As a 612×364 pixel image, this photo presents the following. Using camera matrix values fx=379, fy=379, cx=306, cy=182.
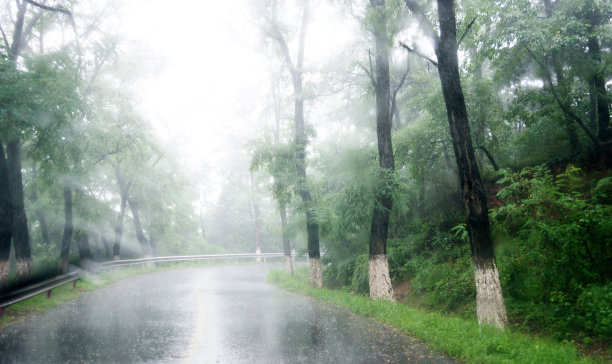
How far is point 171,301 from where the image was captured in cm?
1282

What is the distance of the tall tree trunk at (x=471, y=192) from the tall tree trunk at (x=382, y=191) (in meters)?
3.23

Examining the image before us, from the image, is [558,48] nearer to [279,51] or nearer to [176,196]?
[279,51]

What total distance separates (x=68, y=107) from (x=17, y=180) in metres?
4.22

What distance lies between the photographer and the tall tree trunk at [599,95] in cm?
1317

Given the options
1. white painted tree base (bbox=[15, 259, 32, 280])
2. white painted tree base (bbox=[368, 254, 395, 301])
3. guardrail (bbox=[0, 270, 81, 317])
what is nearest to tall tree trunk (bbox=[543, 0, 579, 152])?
white painted tree base (bbox=[368, 254, 395, 301])

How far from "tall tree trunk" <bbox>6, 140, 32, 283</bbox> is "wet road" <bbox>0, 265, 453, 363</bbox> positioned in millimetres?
3169

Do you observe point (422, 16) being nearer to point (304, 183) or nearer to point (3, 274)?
point (304, 183)

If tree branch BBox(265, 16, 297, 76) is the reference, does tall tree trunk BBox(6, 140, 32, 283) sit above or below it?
below

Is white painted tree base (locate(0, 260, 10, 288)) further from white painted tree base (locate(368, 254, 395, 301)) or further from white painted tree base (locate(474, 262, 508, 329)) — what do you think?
white painted tree base (locate(474, 262, 508, 329))

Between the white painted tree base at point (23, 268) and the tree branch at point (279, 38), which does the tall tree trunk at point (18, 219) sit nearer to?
the white painted tree base at point (23, 268)

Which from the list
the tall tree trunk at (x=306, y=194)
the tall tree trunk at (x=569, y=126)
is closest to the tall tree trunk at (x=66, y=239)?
the tall tree trunk at (x=306, y=194)

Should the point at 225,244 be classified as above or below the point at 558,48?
below

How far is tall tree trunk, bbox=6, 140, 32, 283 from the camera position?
43.5ft

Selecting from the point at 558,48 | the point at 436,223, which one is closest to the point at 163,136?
the point at 436,223
